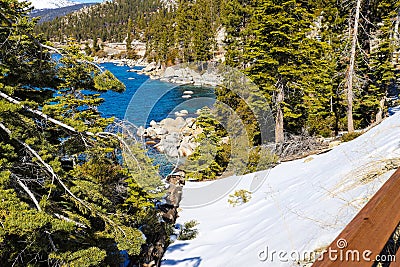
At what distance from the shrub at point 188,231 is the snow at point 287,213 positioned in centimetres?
15

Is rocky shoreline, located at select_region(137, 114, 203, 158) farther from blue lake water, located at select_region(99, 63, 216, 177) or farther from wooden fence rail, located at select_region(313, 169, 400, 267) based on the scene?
wooden fence rail, located at select_region(313, 169, 400, 267)

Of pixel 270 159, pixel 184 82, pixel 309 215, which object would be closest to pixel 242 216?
pixel 309 215

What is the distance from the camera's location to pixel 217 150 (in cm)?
1434

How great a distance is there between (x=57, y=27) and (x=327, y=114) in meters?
105

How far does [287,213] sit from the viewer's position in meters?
4.98

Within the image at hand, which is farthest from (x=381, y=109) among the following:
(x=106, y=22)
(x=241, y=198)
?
(x=106, y=22)

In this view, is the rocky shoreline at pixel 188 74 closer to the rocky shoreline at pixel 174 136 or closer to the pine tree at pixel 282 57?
the rocky shoreline at pixel 174 136

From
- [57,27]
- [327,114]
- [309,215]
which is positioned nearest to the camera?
[309,215]

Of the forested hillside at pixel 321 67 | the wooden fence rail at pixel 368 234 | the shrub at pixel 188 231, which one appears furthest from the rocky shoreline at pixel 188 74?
the wooden fence rail at pixel 368 234

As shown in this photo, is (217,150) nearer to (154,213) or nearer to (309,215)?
Answer: (154,213)

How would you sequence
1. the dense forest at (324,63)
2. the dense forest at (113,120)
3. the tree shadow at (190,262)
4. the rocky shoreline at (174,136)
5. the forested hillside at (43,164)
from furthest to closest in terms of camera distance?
1. the rocky shoreline at (174,136)
2. the dense forest at (324,63)
3. the tree shadow at (190,262)
4. the dense forest at (113,120)
5. the forested hillside at (43,164)

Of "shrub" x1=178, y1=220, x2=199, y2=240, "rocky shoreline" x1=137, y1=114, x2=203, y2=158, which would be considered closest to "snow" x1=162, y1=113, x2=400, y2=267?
"shrub" x1=178, y1=220, x2=199, y2=240

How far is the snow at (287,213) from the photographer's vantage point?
345 centimetres

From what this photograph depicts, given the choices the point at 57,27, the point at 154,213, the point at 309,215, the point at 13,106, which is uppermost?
the point at 57,27
